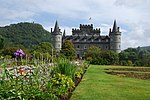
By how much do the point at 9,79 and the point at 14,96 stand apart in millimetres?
834

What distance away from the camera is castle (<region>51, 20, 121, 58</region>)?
376 ft

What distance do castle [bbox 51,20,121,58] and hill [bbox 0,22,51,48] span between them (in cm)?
954

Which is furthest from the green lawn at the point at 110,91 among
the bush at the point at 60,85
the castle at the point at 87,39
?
the castle at the point at 87,39

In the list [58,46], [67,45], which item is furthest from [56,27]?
[67,45]

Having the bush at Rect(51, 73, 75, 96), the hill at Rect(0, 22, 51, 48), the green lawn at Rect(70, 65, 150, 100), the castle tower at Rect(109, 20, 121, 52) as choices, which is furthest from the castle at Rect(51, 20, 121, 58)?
the bush at Rect(51, 73, 75, 96)

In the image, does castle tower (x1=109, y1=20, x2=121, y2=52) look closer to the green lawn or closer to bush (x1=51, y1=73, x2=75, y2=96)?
the green lawn

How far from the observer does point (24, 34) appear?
122 metres

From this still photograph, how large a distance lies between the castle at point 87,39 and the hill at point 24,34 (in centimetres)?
954

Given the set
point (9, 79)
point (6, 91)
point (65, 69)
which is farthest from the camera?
point (65, 69)

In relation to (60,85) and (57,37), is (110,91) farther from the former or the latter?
(57,37)

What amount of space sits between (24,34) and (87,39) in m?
24.9

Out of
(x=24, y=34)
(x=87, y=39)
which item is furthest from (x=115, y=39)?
(x=24, y=34)

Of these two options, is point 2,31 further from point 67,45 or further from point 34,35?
point 67,45

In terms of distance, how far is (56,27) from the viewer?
117312mm
